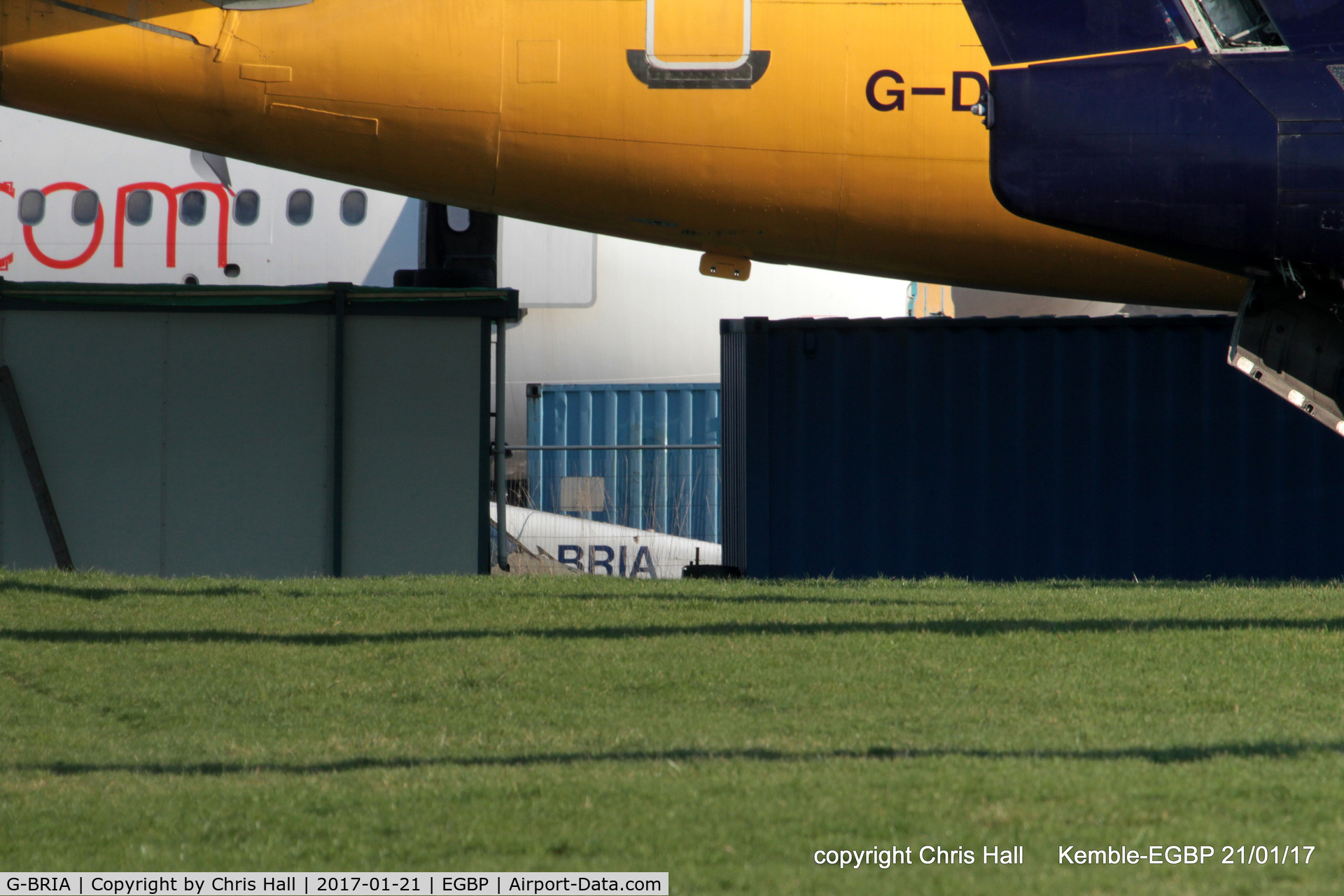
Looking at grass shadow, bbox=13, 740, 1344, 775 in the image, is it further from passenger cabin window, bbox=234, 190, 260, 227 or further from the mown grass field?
passenger cabin window, bbox=234, 190, 260, 227

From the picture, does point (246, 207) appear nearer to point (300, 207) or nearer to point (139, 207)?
point (300, 207)

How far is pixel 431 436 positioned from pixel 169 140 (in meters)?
4.36

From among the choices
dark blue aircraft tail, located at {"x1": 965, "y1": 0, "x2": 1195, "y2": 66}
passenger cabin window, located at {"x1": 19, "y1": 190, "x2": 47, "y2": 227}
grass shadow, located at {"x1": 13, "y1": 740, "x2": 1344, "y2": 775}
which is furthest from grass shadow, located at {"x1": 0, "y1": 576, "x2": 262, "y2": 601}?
passenger cabin window, located at {"x1": 19, "y1": 190, "x2": 47, "y2": 227}

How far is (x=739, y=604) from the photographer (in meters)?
10.1

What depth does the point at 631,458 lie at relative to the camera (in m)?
19.7

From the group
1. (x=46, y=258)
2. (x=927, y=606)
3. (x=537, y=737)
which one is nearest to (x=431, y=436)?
(x=927, y=606)

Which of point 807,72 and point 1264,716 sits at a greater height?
point 807,72

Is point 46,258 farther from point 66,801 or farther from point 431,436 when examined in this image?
point 66,801

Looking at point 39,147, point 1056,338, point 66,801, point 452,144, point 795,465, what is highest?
point 39,147

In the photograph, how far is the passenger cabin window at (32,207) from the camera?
2586 cm

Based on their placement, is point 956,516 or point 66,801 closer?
point 66,801

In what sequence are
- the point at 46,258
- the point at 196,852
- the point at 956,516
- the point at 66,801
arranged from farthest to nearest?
1. the point at 46,258
2. the point at 956,516
3. the point at 66,801
4. the point at 196,852

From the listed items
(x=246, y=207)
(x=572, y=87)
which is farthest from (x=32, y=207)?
(x=572, y=87)

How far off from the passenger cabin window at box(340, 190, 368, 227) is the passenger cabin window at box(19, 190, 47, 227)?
6.01 m
